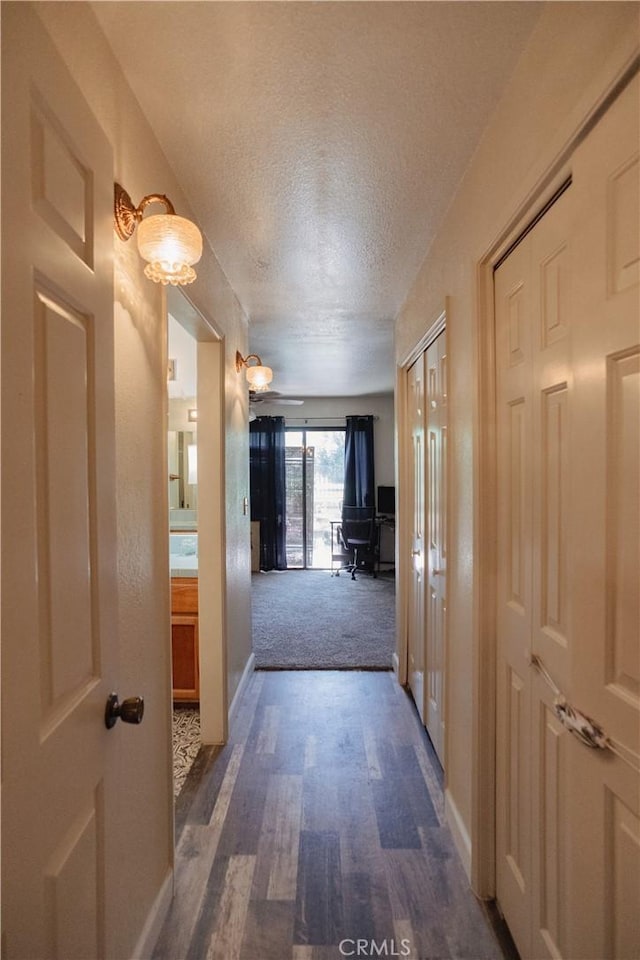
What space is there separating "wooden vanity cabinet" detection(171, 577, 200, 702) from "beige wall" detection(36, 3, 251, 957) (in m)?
1.04

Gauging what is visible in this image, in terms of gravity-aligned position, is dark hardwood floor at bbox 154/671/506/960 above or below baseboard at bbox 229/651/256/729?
below

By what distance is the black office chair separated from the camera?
6.25 meters

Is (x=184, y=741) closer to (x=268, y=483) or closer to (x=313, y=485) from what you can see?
(x=268, y=483)

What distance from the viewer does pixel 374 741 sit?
2340 millimetres

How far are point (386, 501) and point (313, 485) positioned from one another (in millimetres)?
1208

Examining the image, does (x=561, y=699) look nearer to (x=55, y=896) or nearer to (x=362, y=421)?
(x=55, y=896)

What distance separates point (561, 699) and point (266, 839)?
139 centimetres

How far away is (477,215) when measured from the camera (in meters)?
1.46

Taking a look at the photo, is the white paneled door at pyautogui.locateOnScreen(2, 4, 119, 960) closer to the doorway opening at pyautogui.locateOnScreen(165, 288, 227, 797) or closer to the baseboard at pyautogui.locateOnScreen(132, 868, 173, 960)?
the baseboard at pyautogui.locateOnScreen(132, 868, 173, 960)

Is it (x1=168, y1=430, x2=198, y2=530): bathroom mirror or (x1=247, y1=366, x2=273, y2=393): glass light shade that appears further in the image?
(x1=168, y1=430, x2=198, y2=530): bathroom mirror

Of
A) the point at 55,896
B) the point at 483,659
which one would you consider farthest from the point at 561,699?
the point at 55,896

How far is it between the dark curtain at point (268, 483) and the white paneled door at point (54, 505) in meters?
5.75

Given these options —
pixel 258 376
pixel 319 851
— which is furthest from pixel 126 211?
pixel 319 851

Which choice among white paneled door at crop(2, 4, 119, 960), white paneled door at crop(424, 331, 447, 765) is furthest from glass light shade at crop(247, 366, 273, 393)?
white paneled door at crop(2, 4, 119, 960)
